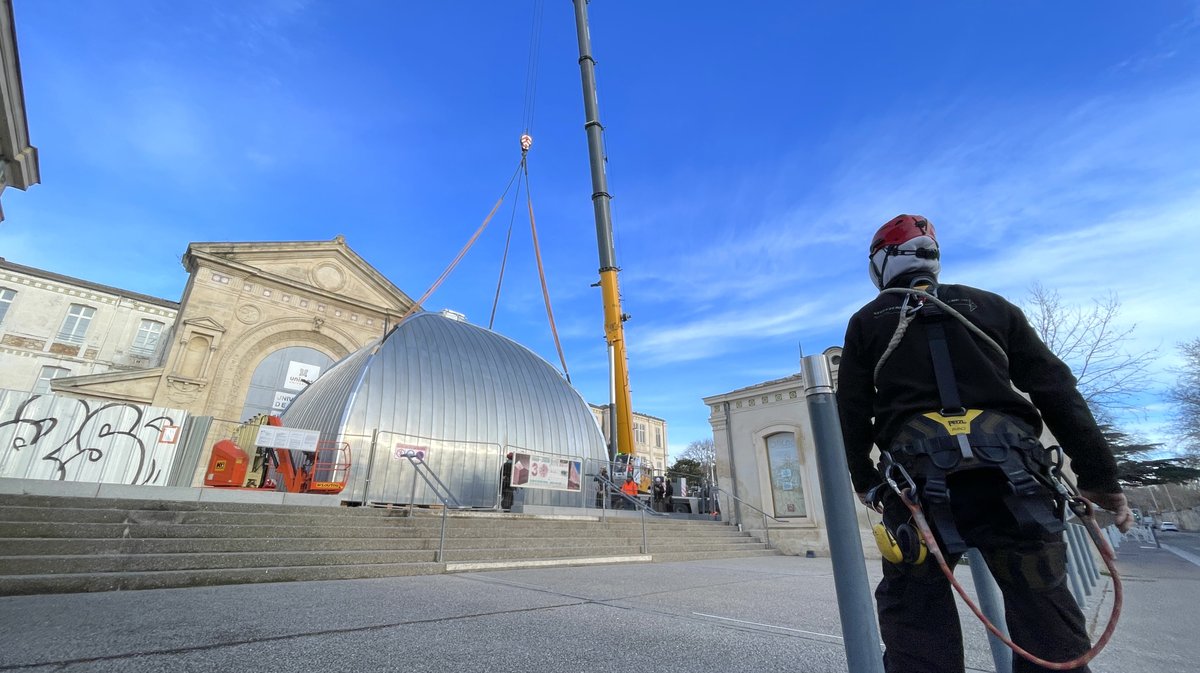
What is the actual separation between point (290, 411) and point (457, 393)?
7.51 meters

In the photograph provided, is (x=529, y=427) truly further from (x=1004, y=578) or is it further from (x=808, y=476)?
(x=1004, y=578)

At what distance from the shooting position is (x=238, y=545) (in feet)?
20.0

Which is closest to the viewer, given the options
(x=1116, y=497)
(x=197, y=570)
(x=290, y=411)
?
(x=1116, y=497)

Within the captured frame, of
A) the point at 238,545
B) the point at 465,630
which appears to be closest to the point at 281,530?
the point at 238,545

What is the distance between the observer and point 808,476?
12914 mm

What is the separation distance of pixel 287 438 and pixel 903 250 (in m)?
13.7

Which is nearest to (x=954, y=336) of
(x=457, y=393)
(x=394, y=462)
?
(x=394, y=462)

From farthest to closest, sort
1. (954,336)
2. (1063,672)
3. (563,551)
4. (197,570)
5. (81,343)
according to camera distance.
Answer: (81,343) < (563,551) < (197,570) < (954,336) < (1063,672)

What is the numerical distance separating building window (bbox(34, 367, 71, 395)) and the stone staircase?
31149 millimetres

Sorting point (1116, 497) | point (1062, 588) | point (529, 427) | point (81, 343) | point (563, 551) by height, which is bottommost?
point (563, 551)

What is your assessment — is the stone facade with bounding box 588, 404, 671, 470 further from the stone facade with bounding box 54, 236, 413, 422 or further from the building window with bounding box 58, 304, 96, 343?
the building window with bounding box 58, 304, 96, 343

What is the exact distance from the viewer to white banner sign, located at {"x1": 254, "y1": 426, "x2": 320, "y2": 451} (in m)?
11.5

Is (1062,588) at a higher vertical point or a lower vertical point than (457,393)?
lower

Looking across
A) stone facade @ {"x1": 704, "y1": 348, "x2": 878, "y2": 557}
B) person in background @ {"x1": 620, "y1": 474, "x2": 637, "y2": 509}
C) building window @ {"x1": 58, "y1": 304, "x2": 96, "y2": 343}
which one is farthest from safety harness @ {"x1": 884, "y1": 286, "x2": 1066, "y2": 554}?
building window @ {"x1": 58, "y1": 304, "x2": 96, "y2": 343}
